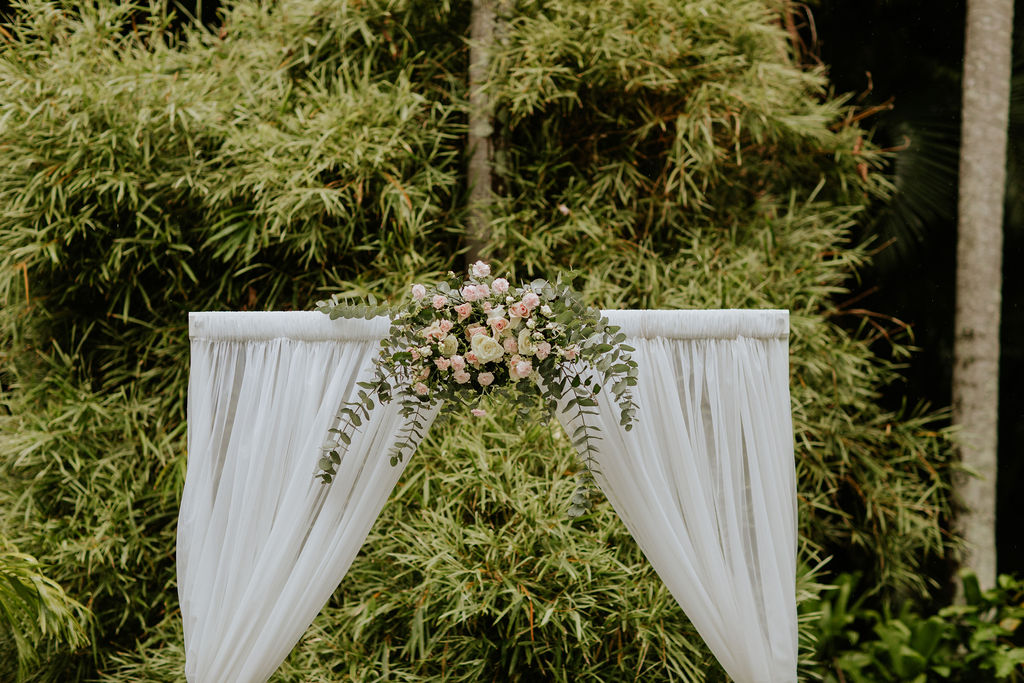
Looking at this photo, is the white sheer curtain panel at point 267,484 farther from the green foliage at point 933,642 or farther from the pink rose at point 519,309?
the green foliage at point 933,642

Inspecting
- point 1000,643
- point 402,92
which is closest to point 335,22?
point 402,92

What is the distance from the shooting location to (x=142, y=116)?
2.62 m

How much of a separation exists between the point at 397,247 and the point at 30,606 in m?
1.56

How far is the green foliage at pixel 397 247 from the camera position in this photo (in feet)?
7.77

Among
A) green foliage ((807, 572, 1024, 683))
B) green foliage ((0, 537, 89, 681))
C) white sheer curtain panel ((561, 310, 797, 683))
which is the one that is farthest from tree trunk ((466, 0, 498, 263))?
green foliage ((807, 572, 1024, 683))

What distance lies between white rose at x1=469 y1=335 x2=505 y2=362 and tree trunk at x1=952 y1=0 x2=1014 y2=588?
98.2 inches

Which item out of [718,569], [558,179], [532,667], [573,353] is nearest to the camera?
[573,353]

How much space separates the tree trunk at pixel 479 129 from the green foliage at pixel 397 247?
0.05 meters

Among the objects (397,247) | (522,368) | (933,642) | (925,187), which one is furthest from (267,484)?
(925,187)

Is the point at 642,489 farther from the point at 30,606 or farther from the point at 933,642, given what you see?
the point at 933,642

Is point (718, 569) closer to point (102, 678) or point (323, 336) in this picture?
point (323, 336)

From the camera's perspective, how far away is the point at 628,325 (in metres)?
1.76

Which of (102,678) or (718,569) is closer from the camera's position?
(718,569)

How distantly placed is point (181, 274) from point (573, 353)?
5.77 ft
